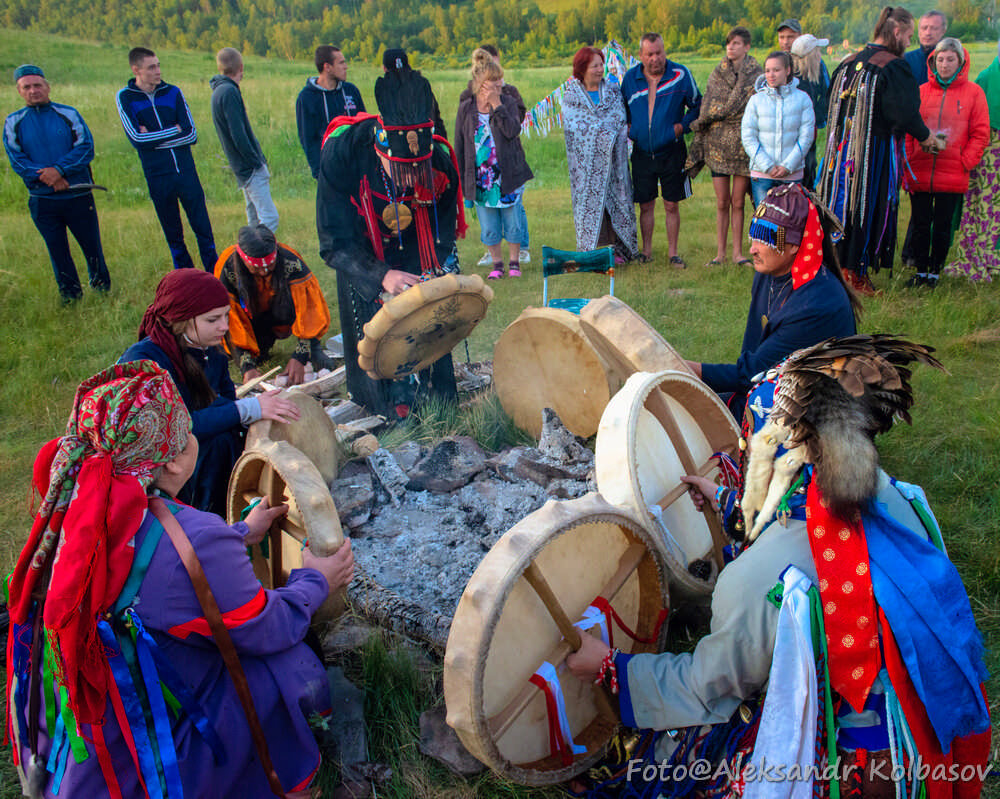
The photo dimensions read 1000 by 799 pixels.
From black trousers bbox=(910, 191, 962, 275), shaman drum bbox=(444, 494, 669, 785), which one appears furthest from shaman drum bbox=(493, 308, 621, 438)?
black trousers bbox=(910, 191, 962, 275)

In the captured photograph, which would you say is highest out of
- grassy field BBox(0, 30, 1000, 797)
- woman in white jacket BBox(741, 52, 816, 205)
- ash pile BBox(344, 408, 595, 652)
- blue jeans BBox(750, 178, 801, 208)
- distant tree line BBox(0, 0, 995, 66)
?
distant tree line BBox(0, 0, 995, 66)

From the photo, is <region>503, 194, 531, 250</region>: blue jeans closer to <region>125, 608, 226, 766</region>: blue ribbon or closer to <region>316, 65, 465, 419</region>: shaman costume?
<region>316, 65, 465, 419</region>: shaman costume

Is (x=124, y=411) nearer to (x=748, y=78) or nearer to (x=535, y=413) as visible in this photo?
(x=535, y=413)

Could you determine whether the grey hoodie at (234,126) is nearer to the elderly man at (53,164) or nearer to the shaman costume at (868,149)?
the elderly man at (53,164)

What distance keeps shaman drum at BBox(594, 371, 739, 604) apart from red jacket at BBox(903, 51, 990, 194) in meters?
4.74

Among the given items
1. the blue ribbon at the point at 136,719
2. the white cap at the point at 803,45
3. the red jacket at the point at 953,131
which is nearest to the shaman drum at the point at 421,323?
the blue ribbon at the point at 136,719

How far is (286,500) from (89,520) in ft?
3.63

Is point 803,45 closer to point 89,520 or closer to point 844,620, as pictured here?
point 844,620

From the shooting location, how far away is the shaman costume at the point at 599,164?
7613 mm

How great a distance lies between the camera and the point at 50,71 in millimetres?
19516

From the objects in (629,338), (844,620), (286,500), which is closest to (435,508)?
(286,500)

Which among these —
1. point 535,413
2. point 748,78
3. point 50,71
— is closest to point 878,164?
point 748,78

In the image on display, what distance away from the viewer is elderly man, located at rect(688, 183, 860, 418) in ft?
10.4

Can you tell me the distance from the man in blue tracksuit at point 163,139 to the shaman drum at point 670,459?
5.99m
